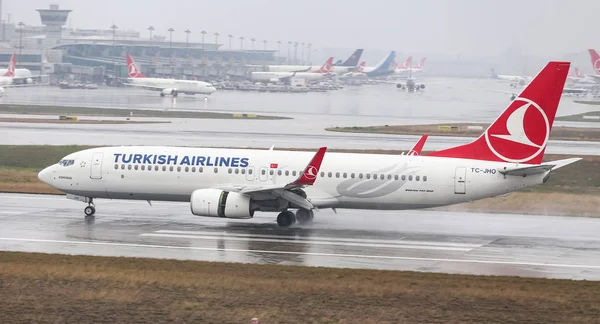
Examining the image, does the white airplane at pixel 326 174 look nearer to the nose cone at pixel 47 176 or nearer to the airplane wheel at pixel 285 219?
the airplane wheel at pixel 285 219

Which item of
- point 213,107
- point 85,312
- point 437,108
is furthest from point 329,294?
point 437,108

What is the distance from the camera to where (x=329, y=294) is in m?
25.2

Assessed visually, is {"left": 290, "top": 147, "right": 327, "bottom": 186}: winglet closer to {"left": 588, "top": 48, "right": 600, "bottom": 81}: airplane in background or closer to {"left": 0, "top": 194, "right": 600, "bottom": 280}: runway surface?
{"left": 0, "top": 194, "right": 600, "bottom": 280}: runway surface

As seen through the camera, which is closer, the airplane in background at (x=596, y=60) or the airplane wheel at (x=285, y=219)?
the airplane wheel at (x=285, y=219)

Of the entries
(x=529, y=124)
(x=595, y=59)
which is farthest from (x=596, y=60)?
(x=529, y=124)

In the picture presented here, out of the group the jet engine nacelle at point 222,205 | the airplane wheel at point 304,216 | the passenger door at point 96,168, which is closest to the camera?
the jet engine nacelle at point 222,205

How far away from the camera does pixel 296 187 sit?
39.6 metres

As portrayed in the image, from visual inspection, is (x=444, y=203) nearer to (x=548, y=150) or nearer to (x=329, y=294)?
(x=329, y=294)

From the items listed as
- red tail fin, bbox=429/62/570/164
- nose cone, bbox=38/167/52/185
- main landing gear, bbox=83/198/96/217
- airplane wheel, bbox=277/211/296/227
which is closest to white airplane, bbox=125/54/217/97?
nose cone, bbox=38/167/52/185

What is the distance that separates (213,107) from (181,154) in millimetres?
88394

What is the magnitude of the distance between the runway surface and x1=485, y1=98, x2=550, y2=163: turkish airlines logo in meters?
3.61

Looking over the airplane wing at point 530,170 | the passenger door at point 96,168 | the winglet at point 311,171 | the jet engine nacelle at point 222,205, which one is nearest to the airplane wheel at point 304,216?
the jet engine nacelle at point 222,205

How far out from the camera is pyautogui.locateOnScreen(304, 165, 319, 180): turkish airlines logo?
38.8 m

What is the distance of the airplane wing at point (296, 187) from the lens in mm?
38875
